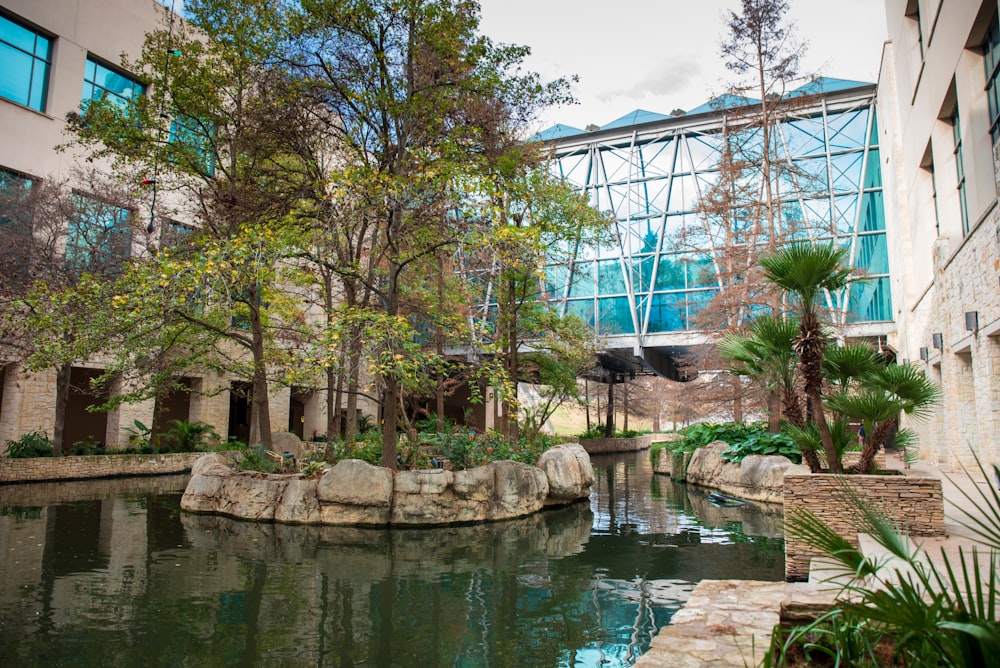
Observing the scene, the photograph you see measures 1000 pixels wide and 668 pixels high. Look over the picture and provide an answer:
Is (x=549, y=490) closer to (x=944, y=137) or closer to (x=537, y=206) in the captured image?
(x=537, y=206)

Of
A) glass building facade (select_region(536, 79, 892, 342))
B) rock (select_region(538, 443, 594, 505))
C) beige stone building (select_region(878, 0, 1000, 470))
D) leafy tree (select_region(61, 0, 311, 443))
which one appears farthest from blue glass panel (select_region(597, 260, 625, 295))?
leafy tree (select_region(61, 0, 311, 443))

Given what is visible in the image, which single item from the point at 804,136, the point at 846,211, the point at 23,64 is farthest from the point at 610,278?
the point at 23,64

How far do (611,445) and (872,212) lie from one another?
1684 centimetres

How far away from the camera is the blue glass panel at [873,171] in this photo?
97.8 ft

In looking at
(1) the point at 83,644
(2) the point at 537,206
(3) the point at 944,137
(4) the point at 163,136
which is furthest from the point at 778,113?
(1) the point at 83,644

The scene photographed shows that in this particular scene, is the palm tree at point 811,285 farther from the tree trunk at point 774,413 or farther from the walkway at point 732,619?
the tree trunk at point 774,413

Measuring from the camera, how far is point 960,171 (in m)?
14.1

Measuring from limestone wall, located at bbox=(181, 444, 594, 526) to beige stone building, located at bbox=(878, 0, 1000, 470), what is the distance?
7.08 m

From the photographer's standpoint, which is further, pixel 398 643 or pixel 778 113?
pixel 778 113

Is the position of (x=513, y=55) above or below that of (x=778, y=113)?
below

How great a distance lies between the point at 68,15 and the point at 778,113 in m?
22.3

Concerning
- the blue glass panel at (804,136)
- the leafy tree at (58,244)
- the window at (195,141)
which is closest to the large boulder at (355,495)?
the leafy tree at (58,244)

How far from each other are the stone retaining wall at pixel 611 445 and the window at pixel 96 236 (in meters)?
21.5

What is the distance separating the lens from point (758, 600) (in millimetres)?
5020
